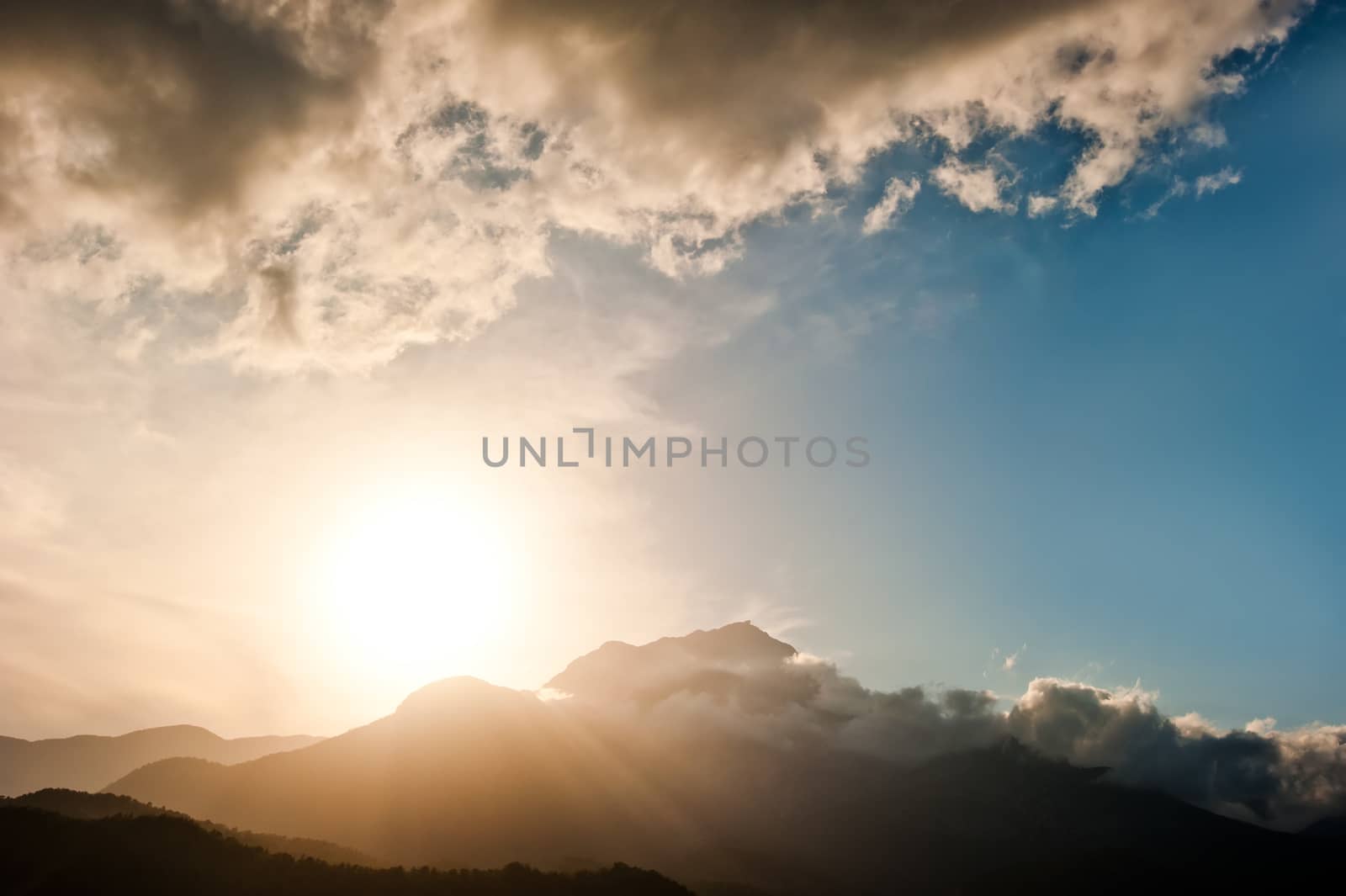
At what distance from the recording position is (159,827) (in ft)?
643

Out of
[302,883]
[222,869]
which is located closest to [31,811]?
[222,869]

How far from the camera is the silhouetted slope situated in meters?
168

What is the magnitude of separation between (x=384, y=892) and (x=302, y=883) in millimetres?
20064

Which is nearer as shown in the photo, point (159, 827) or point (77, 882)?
point (77, 882)

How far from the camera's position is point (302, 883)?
191 meters

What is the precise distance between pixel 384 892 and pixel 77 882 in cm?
6602

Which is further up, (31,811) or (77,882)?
(31,811)

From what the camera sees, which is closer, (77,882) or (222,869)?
(77,882)

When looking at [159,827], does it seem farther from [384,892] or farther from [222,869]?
[384,892]

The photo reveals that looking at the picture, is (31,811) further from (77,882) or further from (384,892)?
(384,892)

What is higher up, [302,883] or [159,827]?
[159,827]

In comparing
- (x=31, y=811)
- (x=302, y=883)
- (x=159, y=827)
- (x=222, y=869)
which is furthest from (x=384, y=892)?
(x=31, y=811)

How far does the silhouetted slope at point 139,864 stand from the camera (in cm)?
16762

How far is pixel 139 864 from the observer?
178m
